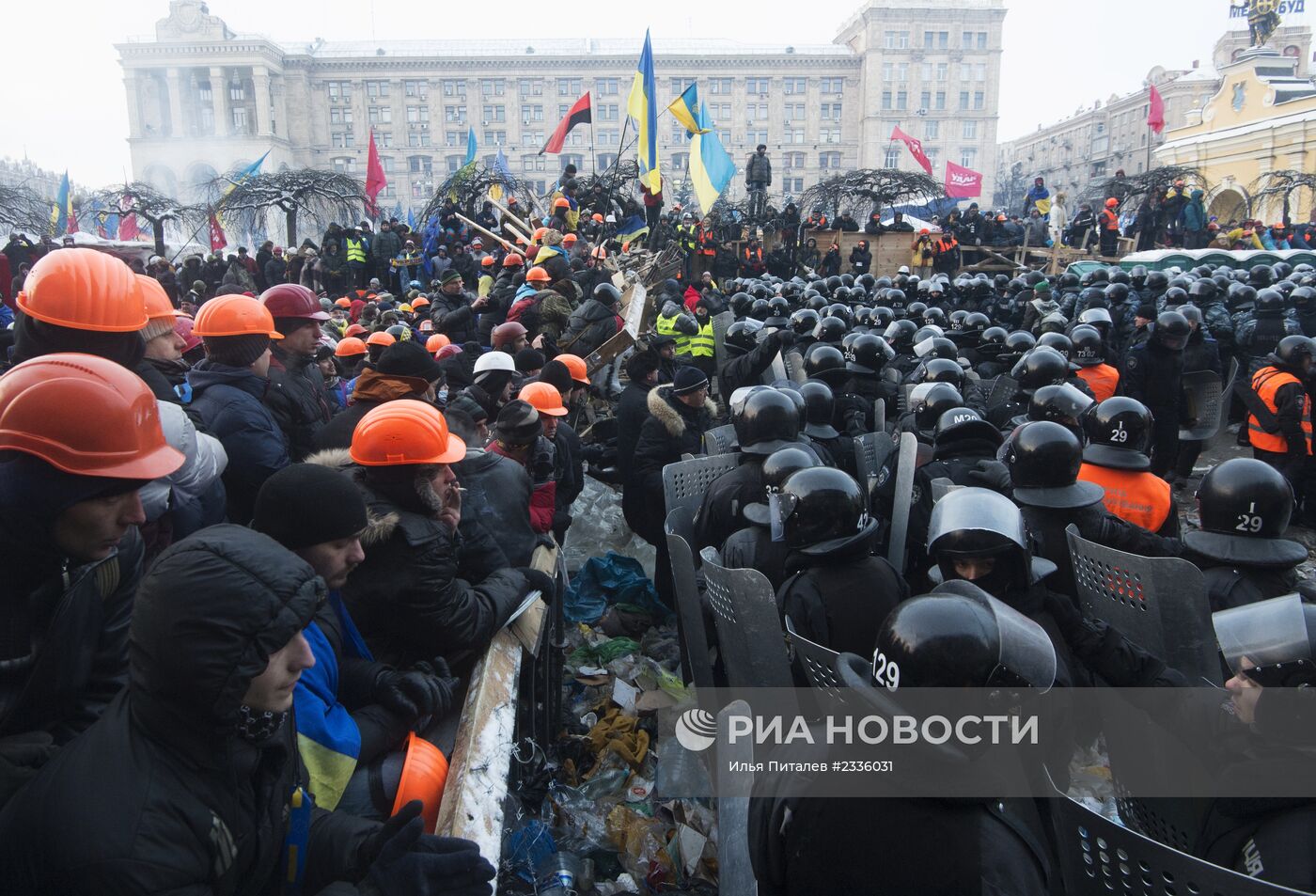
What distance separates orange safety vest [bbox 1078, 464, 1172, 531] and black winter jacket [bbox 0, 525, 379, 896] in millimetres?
3778

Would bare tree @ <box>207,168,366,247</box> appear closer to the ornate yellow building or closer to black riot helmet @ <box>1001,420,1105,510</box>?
black riot helmet @ <box>1001,420,1105,510</box>

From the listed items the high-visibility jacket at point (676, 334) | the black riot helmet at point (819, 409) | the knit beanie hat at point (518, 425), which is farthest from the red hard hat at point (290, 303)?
the high-visibility jacket at point (676, 334)

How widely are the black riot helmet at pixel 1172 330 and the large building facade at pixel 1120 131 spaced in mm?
43261

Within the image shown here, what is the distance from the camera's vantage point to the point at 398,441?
9.43ft

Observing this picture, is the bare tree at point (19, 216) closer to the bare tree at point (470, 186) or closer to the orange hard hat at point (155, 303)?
the bare tree at point (470, 186)

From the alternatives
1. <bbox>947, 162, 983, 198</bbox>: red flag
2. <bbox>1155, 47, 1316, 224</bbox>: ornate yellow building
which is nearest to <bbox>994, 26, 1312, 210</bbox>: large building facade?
<bbox>1155, 47, 1316, 224</bbox>: ornate yellow building

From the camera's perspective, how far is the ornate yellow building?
33688mm

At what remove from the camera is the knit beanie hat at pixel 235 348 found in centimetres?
400

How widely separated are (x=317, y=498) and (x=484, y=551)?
4.39 ft

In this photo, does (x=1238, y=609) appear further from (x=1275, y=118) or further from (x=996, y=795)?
(x=1275, y=118)

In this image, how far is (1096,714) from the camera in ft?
8.75

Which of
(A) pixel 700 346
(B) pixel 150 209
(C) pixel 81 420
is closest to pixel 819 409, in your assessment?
(C) pixel 81 420

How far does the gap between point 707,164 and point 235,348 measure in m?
14.7

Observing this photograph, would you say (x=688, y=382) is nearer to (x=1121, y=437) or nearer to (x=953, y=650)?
(x=1121, y=437)
